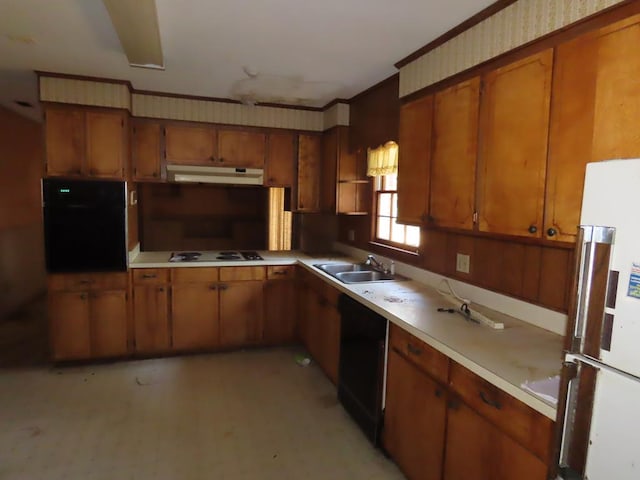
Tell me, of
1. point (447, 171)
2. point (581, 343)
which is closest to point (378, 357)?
point (447, 171)

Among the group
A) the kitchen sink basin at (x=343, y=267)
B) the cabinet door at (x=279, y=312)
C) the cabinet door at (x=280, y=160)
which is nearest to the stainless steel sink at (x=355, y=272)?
the kitchen sink basin at (x=343, y=267)

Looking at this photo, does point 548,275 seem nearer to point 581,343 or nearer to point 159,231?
point 581,343

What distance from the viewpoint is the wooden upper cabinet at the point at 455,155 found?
2.06 metres

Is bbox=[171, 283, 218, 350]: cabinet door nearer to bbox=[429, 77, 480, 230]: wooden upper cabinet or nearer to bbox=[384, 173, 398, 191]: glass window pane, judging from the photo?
bbox=[384, 173, 398, 191]: glass window pane

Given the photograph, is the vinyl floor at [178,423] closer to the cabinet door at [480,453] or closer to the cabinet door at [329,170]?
the cabinet door at [480,453]

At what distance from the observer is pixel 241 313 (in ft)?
12.6

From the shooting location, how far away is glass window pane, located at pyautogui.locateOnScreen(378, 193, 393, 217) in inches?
138

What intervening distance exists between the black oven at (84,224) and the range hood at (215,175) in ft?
1.80

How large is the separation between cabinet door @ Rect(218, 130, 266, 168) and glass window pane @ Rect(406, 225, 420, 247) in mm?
1724

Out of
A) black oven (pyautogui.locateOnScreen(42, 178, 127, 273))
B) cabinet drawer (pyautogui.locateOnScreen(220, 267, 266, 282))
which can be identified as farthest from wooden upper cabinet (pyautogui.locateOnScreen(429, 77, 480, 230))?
black oven (pyautogui.locateOnScreen(42, 178, 127, 273))

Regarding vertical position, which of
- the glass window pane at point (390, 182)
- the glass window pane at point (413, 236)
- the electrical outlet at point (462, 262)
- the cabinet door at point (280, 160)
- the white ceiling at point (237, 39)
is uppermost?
the white ceiling at point (237, 39)

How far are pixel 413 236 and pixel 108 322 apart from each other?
8.74 ft

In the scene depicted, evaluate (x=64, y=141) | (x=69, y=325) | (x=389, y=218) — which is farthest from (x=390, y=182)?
(x=69, y=325)

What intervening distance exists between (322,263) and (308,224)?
0.95 meters
